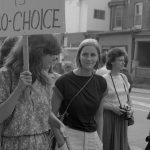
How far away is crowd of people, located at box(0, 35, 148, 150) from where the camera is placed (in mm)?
2752

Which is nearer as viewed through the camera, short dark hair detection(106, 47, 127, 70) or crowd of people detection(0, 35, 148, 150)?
crowd of people detection(0, 35, 148, 150)

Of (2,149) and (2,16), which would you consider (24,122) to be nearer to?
(2,149)

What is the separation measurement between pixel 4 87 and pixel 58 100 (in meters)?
1.02

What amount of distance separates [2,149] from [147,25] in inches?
1081

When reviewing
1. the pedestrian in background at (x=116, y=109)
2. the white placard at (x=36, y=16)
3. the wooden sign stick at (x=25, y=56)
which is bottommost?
the pedestrian in background at (x=116, y=109)

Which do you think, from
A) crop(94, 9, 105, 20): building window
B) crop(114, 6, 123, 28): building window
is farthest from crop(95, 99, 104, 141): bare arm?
crop(94, 9, 105, 20): building window

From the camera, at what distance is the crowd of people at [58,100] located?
108 inches

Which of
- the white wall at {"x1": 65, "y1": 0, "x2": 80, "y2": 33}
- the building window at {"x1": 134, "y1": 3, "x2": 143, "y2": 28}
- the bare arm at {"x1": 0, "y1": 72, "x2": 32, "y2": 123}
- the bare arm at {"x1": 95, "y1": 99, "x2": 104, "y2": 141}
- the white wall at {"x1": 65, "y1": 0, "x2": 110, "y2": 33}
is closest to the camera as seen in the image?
the bare arm at {"x1": 0, "y1": 72, "x2": 32, "y2": 123}

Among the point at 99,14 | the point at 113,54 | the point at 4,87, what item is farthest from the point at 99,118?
the point at 99,14

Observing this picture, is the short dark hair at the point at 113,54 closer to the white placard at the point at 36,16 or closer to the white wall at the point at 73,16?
the white placard at the point at 36,16

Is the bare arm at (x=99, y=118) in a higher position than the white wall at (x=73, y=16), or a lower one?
lower

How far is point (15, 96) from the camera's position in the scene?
101 inches

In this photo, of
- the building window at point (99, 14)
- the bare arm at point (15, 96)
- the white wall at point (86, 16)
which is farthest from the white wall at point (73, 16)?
the bare arm at point (15, 96)

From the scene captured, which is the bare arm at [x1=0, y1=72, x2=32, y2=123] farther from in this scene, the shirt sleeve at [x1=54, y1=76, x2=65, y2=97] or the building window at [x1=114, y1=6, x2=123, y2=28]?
the building window at [x1=114, y1=6, x2=123, y2=28]
